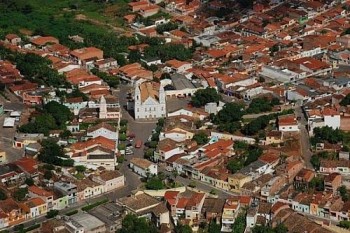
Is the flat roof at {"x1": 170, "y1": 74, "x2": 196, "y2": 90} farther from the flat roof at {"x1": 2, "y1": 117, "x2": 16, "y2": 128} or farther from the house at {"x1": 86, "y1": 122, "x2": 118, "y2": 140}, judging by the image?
the flat roof at {"x1": 2, "y1": 117, "x2": 16, "y2": 128}

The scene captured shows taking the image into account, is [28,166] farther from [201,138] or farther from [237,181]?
[237,181]

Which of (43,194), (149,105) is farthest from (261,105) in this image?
(43,194)

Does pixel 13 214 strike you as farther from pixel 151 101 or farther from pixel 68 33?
pixel 68 33

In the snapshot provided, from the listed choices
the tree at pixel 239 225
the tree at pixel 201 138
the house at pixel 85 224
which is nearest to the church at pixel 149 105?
the tree at pixel 201 138

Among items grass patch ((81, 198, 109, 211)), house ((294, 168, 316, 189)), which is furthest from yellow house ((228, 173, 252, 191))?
grass patch ((81, 198, 109, 211))

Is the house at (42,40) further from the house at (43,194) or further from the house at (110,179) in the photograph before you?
the house at (43,194)

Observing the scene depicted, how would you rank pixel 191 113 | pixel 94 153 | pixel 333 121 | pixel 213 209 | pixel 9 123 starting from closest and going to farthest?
pixel 213 209
pixel 94 153
pixel 333 121
pixel 9 123
pixel 191 113

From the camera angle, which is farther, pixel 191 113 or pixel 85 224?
pixel 191 113
